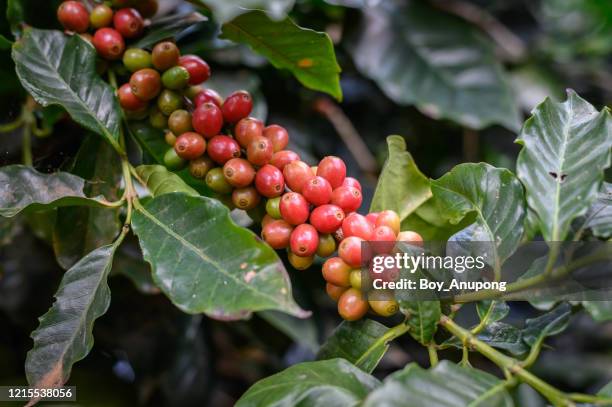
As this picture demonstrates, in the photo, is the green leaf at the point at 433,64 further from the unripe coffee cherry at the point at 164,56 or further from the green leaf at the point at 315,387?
the green leaf at the point at 315,387

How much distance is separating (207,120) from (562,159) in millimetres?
384

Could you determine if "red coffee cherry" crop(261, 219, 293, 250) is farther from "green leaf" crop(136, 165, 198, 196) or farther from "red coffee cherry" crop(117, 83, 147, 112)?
"red coffee cherry" crop(117, 83, 147, 112)

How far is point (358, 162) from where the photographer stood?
55.8 inches

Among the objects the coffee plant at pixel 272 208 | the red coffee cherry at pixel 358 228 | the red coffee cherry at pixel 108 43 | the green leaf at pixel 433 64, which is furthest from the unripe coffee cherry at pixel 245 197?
the green leaf at pixel 433 64

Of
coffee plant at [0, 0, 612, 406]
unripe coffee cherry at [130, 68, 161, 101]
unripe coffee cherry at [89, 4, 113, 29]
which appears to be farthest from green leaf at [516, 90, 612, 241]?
unripe coffee cherry at [89, 4, 113, 29]

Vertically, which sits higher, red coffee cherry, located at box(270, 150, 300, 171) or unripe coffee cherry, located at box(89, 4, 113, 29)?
unripe coffee cherry, located at box(89, 4, 113, 29)

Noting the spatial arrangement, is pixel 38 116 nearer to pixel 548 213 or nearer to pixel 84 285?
pixel 84 285

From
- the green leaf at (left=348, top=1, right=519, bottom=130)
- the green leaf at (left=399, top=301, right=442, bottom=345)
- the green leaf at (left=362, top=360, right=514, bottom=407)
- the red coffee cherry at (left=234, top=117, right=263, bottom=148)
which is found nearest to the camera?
the green leaf at (left=362, top=360, right=514, bottom=407)

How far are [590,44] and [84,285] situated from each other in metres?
1.65

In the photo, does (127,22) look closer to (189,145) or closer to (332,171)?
(189,145)

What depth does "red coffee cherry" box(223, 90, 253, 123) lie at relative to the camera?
685 millimetres

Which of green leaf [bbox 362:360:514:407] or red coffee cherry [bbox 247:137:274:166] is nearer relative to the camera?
green leaf [bbox 362:360:514:407]

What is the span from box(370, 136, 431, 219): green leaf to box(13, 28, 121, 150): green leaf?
32 centimetres

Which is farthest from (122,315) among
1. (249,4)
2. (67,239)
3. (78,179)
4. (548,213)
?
(548,213)
